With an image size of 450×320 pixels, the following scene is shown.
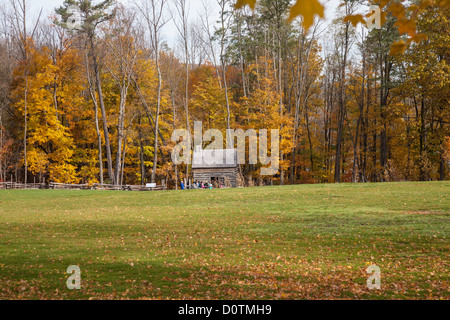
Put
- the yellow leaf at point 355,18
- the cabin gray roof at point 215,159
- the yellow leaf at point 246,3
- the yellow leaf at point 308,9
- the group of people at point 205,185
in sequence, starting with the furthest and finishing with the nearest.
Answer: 1. the cabin gray roof at point 215,159
2. the group of people at point 205,185
3. the yellow leaf at point 355,18
4. the yellow leaf at point 246,3
5. the yellow leaf at point 308,9

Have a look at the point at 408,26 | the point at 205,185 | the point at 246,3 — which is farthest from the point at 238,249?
the point at 205,185

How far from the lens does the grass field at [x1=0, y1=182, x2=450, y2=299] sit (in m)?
6.06

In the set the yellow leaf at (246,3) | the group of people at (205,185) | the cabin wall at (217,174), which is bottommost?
the group of people at (205,185)

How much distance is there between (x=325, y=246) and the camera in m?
9.27

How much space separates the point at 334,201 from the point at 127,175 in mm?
27636

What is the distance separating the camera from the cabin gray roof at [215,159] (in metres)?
30.3

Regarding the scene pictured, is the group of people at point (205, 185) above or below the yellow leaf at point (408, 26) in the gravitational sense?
below

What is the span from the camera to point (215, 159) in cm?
3081

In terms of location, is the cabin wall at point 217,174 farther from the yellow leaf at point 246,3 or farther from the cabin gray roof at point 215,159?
the yellow leaf at point 246,3

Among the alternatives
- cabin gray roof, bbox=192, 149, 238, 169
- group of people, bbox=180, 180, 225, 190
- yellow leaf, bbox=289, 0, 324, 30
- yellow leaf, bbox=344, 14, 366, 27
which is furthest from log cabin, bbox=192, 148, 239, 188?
yellow leaf, bbox=289, 0, 324, 30

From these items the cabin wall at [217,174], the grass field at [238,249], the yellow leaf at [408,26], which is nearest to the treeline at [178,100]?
the cabin wall at [217,174]

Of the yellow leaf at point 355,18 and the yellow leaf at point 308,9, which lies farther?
the yellow leaf at point 355,18

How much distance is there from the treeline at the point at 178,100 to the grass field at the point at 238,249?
1422 cm
